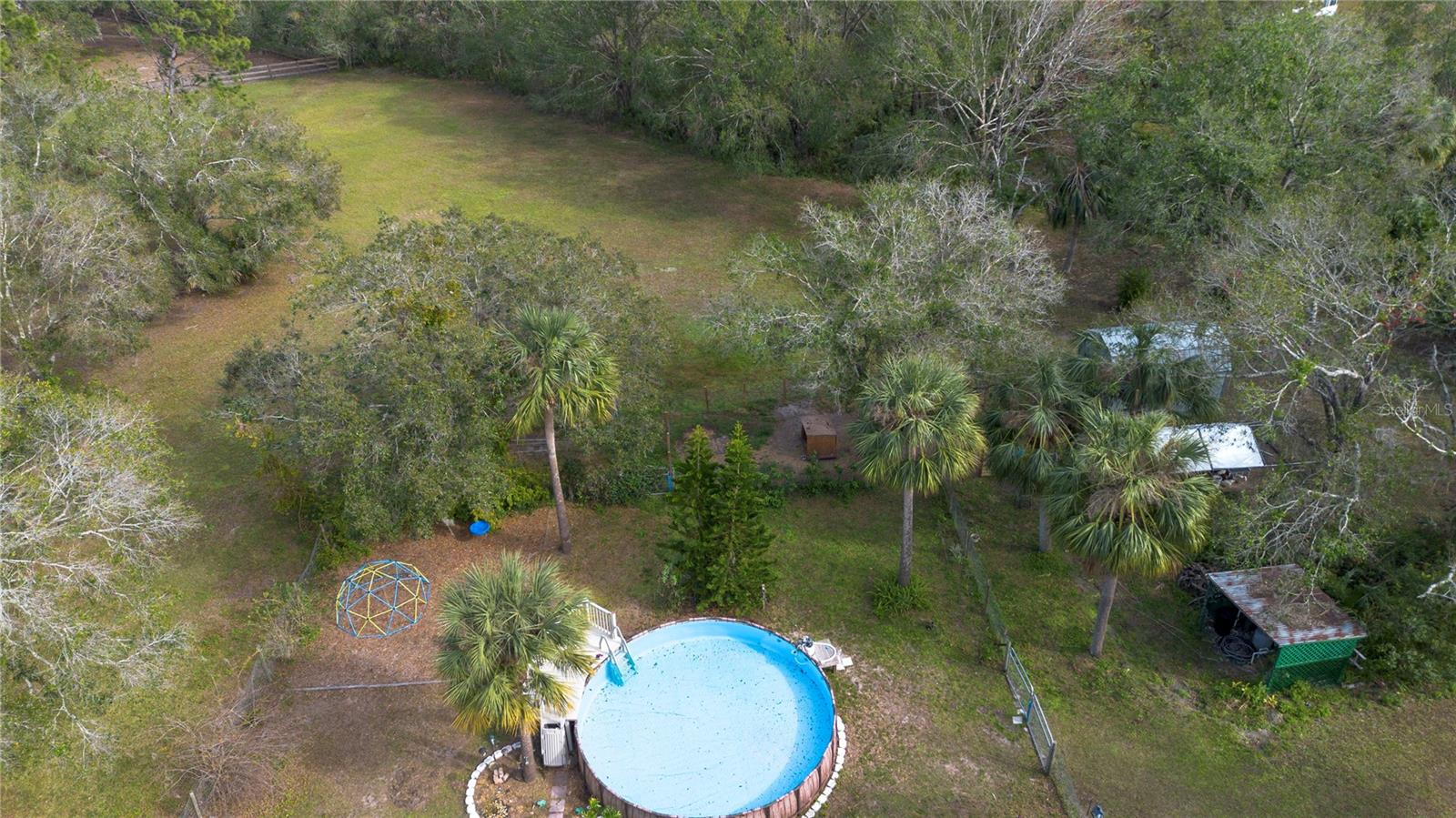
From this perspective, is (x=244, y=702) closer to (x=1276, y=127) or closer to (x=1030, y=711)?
(x=1030, y=711)

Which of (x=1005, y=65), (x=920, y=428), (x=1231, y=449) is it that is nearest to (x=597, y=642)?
(x=920, y=428)

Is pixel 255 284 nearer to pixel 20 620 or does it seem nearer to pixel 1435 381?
pixel 20 620

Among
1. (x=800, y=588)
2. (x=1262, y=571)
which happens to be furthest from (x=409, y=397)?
(x=1262, y=571)

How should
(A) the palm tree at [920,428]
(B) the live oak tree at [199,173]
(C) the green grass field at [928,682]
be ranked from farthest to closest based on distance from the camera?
(B) the live oak tree at [199,173] → (A) the palm tree at [920,428] → (C) the green grass field at [928,682]

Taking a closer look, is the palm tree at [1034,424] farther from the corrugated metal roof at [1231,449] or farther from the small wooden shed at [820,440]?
the small wooden shed at [820,440]

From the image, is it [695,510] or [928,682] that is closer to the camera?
[928,682]

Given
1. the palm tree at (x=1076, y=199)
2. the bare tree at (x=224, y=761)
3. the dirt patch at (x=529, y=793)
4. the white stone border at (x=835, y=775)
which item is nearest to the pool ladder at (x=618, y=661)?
the dirt patch at (x=529, y=793)
